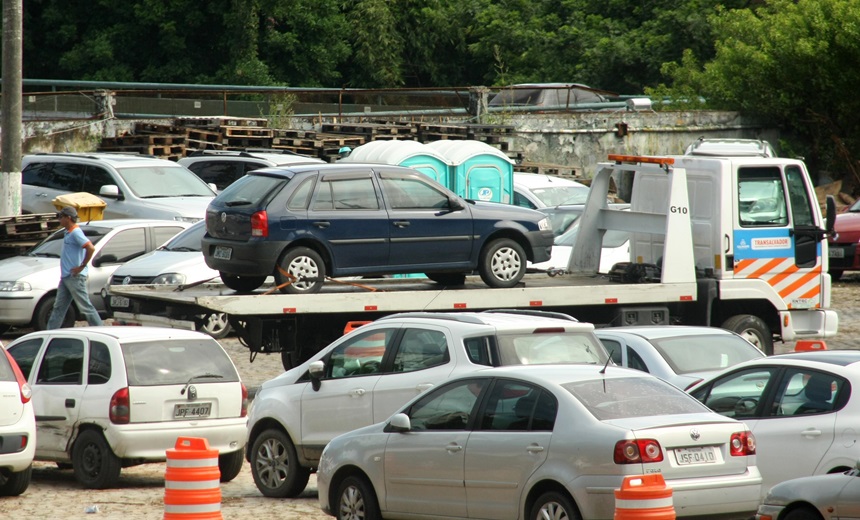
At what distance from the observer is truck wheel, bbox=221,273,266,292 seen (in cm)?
1440

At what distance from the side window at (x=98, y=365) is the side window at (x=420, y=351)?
2.65 m

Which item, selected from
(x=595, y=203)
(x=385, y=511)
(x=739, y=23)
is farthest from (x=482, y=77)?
(x=385, y=511)

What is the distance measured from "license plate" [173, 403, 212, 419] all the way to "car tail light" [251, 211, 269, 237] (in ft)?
8.97

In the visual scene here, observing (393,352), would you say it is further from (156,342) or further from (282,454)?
(156,342)

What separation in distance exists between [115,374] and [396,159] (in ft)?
31.6

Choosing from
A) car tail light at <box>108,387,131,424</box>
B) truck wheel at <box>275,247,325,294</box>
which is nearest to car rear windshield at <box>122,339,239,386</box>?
car tail light at <box>108,387,131,424</box>

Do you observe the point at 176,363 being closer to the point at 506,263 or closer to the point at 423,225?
the point at 423,225

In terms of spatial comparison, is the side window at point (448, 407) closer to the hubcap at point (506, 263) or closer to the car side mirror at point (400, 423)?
the car side mirror at point (400, 423)

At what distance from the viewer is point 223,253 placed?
13.9 metres

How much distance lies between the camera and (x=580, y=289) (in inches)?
582

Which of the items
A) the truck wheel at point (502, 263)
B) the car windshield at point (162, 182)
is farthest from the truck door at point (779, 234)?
the car windshield at point (162, 182)

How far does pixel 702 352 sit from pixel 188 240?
882 centimetres

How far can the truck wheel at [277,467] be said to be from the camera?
35.6 feet

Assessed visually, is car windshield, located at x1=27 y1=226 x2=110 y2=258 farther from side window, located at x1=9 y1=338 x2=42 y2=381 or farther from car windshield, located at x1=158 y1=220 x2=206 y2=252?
side window, located at x1=9 y1=338 x2=42 y2=381
